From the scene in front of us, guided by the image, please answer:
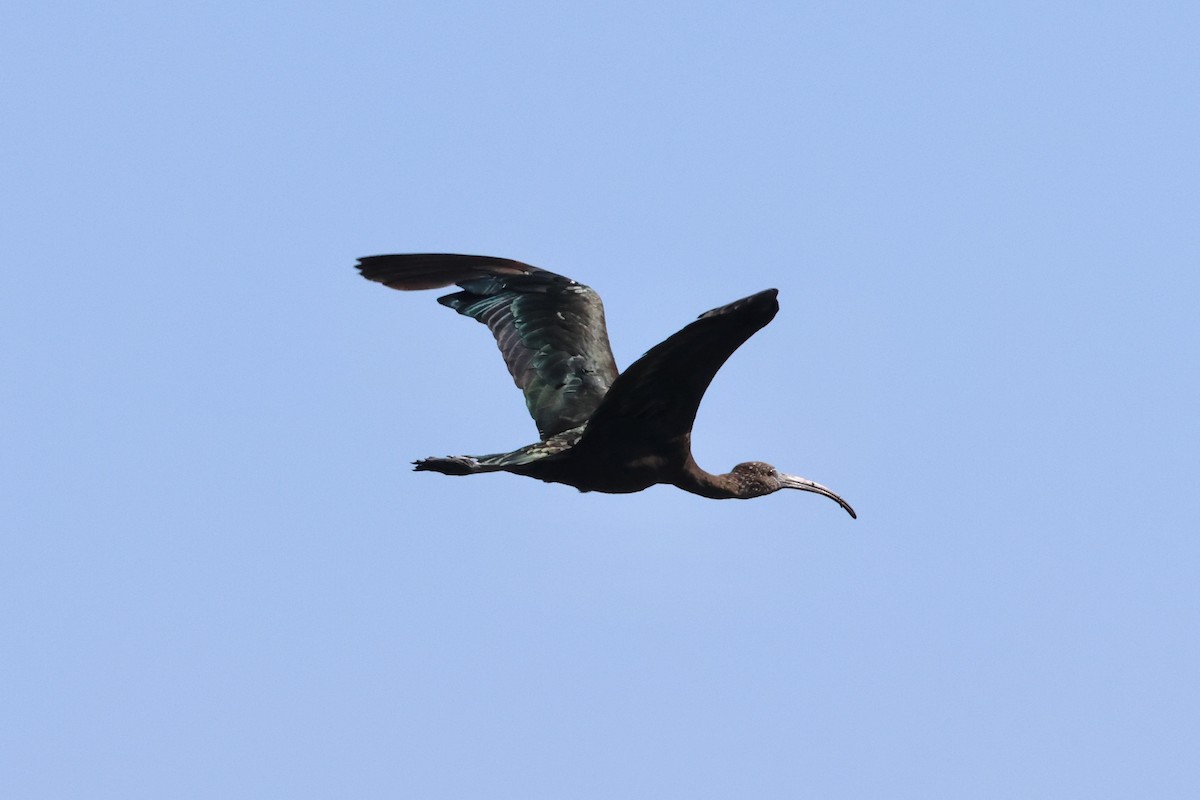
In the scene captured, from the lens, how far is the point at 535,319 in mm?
15609

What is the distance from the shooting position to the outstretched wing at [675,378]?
11789 millimetres

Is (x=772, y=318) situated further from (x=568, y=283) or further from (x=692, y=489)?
(x=568, y=283)

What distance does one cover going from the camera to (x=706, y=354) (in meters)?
12.5

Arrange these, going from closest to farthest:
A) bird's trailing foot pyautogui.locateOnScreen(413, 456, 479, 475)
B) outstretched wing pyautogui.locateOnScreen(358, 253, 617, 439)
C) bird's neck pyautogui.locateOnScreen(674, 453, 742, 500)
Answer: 1. bird's trailing foot pyautogui.locateOnScreen(413, 456, 479, 475)
2. bird's neck pyautogui.locateOnScreen(674, 453, 742, 500)
3. outstretched wing pyautogui.locateOnScreen(358, 253, 617, 439)

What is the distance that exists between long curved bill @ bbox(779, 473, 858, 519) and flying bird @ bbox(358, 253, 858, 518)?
0.01 m

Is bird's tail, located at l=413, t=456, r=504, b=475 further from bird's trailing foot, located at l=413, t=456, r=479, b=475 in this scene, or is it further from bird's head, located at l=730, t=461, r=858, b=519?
bird's head, located at l=730, t=461, r=858, b=519

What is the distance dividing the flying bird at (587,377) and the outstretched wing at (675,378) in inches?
0.4

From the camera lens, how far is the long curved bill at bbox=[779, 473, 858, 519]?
51.3ft

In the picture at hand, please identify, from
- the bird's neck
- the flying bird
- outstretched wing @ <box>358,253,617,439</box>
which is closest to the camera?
the flying bird

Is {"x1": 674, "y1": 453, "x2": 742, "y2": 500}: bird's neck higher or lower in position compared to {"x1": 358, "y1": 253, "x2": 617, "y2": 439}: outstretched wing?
lower

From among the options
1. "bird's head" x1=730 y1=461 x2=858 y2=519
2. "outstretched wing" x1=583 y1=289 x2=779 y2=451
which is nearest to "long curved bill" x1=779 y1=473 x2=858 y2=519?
"bird's head" x1=730 y1=461 x2=858 y2=519

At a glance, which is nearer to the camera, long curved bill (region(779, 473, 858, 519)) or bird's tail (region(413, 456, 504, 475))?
bird's tail (region(413, 456, 504, 475))

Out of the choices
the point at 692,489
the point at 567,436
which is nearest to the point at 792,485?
the point at 692,489

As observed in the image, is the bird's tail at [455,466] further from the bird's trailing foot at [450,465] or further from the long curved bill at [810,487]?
the long curved bill at [810,487]
